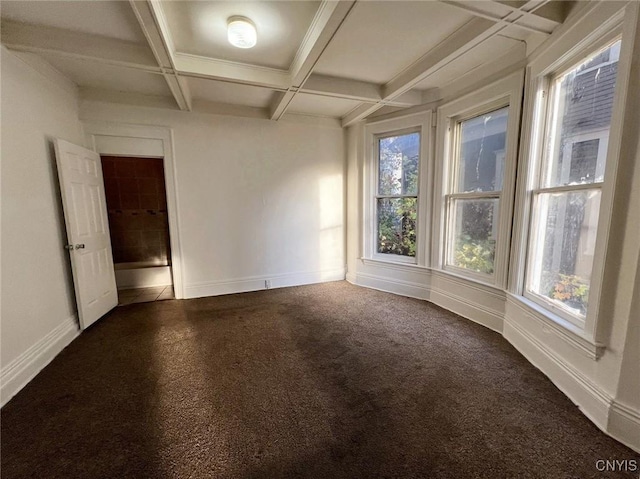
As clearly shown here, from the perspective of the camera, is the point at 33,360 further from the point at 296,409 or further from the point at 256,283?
the point at 256,283

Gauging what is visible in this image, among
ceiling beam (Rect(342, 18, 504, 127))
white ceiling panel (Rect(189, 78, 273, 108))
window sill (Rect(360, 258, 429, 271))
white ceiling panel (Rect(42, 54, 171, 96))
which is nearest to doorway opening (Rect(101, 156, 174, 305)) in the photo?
white ceiling panel (Rect(42, 54, 171, 96))

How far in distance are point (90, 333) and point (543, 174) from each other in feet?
14.2

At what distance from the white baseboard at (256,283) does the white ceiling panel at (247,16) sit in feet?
8.75

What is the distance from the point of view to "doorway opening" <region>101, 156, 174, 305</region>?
4633 mm

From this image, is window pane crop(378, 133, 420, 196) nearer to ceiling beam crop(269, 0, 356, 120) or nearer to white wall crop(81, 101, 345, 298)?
white wall crop(81, 101, 345, 298)

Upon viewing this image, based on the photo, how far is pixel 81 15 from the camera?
1865mm

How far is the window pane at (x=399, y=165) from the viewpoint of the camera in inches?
138

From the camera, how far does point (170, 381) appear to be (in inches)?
77.2

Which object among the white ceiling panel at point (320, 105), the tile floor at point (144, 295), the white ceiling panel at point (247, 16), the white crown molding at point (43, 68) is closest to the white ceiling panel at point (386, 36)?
the white ceiling panel at point (247, 16)

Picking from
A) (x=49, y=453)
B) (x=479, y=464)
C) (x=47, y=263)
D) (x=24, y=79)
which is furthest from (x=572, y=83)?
(x=47, y=263)

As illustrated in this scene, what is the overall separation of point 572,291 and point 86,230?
4.33m

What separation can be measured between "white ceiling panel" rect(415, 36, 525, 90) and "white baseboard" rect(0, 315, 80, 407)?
416 cm

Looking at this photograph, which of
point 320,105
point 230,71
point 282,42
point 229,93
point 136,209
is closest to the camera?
point 282,42

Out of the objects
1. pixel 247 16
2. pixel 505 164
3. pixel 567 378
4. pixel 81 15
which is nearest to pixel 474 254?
pixel 505 164
